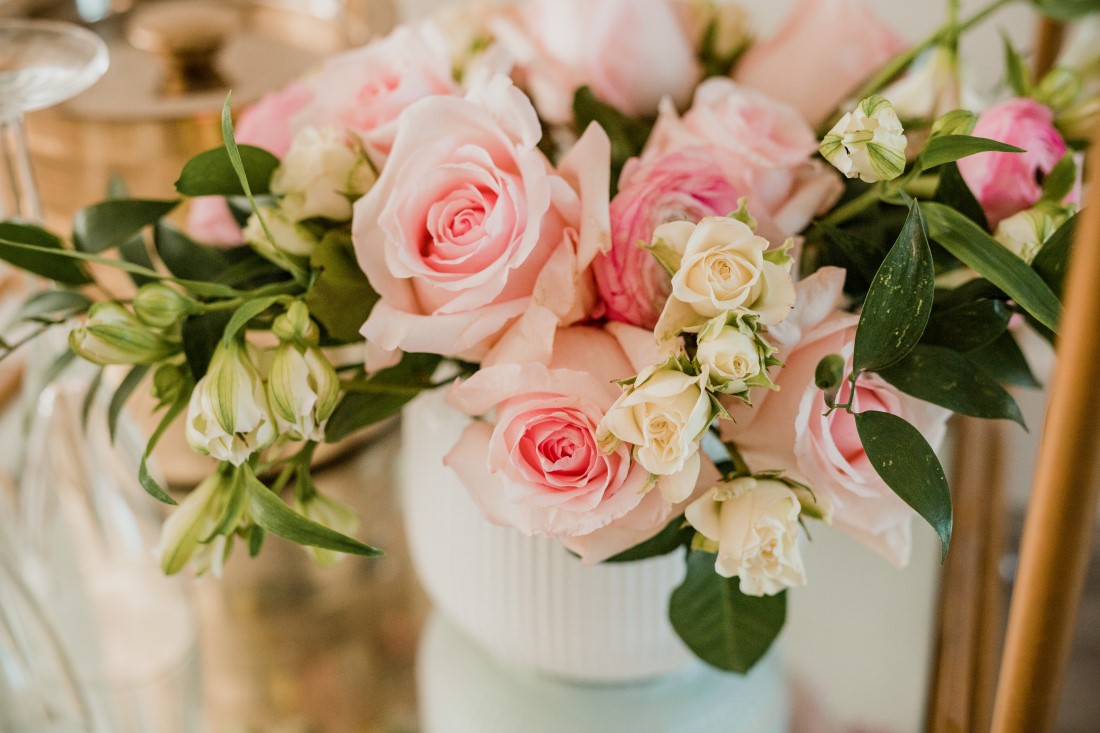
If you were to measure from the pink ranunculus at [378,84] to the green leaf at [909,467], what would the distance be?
0.19 meters

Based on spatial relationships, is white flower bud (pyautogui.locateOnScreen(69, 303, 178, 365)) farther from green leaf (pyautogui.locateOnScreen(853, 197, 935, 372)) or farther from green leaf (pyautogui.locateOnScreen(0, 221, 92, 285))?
green leaf (pyautogui.locateOnScreen(853, 197, 935, 372))

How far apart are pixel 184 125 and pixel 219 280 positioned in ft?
0.67

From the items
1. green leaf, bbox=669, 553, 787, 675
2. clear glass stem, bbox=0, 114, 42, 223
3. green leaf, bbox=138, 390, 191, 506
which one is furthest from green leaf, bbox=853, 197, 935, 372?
clear glass stem, bbox=0, 114, 42, 223

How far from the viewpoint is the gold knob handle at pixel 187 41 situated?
58 cm

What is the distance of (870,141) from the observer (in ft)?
0.87

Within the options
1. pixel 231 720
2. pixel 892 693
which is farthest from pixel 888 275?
pixel 231 720

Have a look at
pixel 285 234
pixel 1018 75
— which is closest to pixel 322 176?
pixel 285 234

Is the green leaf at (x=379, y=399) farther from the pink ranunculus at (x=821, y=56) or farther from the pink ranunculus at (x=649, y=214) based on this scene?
the pink ranunculus at (x=821, y=56)

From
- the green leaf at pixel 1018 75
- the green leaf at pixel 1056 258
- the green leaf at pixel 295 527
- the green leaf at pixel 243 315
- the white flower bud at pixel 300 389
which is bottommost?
the green leaf at pixel 295 527

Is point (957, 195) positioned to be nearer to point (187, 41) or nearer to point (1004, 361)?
point (1004, 361)

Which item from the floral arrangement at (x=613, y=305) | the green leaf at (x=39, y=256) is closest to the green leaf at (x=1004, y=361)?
the floral arrangement at (x=613, y=305)

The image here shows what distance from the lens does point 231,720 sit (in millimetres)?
537

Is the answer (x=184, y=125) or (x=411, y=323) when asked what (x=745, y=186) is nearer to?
(x=411, y=323)

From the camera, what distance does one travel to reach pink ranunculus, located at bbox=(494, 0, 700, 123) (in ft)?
1.36
